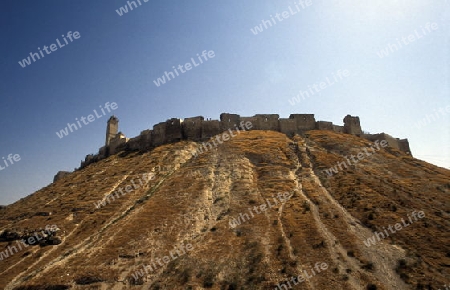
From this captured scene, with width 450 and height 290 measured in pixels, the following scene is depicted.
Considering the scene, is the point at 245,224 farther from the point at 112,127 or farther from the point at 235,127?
the point at 112,127

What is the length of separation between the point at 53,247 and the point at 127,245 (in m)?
8.63

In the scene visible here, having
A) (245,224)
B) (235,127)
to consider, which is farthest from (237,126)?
(245,224)

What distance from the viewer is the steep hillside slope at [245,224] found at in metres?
20.7

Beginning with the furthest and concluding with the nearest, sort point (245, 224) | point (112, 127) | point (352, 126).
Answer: point (112, 127) → point (352, 126) → point (245, 224)

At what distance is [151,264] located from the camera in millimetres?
23047

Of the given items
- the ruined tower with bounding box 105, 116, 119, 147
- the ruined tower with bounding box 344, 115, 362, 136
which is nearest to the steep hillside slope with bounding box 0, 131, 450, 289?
the ruined tower with bounding box 344, 115, 362, 136

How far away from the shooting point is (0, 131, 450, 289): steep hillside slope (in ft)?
67.8

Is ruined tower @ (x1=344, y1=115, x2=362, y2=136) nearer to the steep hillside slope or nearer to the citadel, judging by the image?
the citadel

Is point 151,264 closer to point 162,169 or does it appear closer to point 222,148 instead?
point 162,169

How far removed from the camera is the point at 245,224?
27.0 metres

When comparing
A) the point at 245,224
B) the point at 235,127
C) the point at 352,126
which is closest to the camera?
the point at 245,224

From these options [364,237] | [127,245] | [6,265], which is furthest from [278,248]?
[6,265]

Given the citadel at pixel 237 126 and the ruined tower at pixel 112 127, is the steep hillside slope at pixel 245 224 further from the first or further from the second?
the ruined tower at pixel 112 127

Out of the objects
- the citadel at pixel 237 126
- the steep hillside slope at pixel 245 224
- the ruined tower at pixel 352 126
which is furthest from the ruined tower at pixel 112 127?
the ruined tower at pixel 352 126
